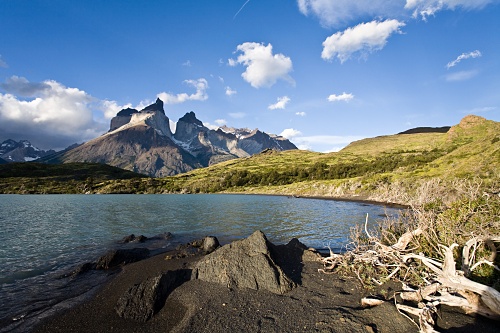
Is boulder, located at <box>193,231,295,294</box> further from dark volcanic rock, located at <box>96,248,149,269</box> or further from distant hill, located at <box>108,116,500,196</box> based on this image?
distant hill, located at <box>108,116,500,196</box>

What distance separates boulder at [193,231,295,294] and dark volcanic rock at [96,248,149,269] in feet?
28.9

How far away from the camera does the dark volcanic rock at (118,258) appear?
20.4 metres

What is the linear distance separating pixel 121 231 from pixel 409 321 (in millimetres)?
37092

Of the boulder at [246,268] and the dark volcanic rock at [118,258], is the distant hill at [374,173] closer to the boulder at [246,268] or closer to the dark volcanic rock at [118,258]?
the boulder at [246,268]

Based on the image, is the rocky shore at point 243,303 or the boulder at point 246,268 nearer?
the rocky shore at point 243,303

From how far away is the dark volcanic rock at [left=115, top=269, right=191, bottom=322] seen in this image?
481 inches

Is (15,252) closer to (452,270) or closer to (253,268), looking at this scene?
(253,268)

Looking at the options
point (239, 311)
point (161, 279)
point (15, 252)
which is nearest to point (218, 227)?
point (15, 252)

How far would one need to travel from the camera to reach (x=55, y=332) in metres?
11.1

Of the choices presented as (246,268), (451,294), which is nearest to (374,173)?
(451,294)

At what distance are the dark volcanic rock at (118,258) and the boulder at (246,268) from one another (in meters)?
8.81

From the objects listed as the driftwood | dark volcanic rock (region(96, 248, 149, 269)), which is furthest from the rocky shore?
dark volcanic rock (region(96, 248, 149, 269))

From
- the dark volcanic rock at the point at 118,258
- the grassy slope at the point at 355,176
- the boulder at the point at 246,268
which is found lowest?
the dark volcanic rock at the point at 118,258

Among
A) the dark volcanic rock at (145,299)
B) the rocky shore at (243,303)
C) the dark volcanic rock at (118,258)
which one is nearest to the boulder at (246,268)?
the rocky shore at (243,303)
